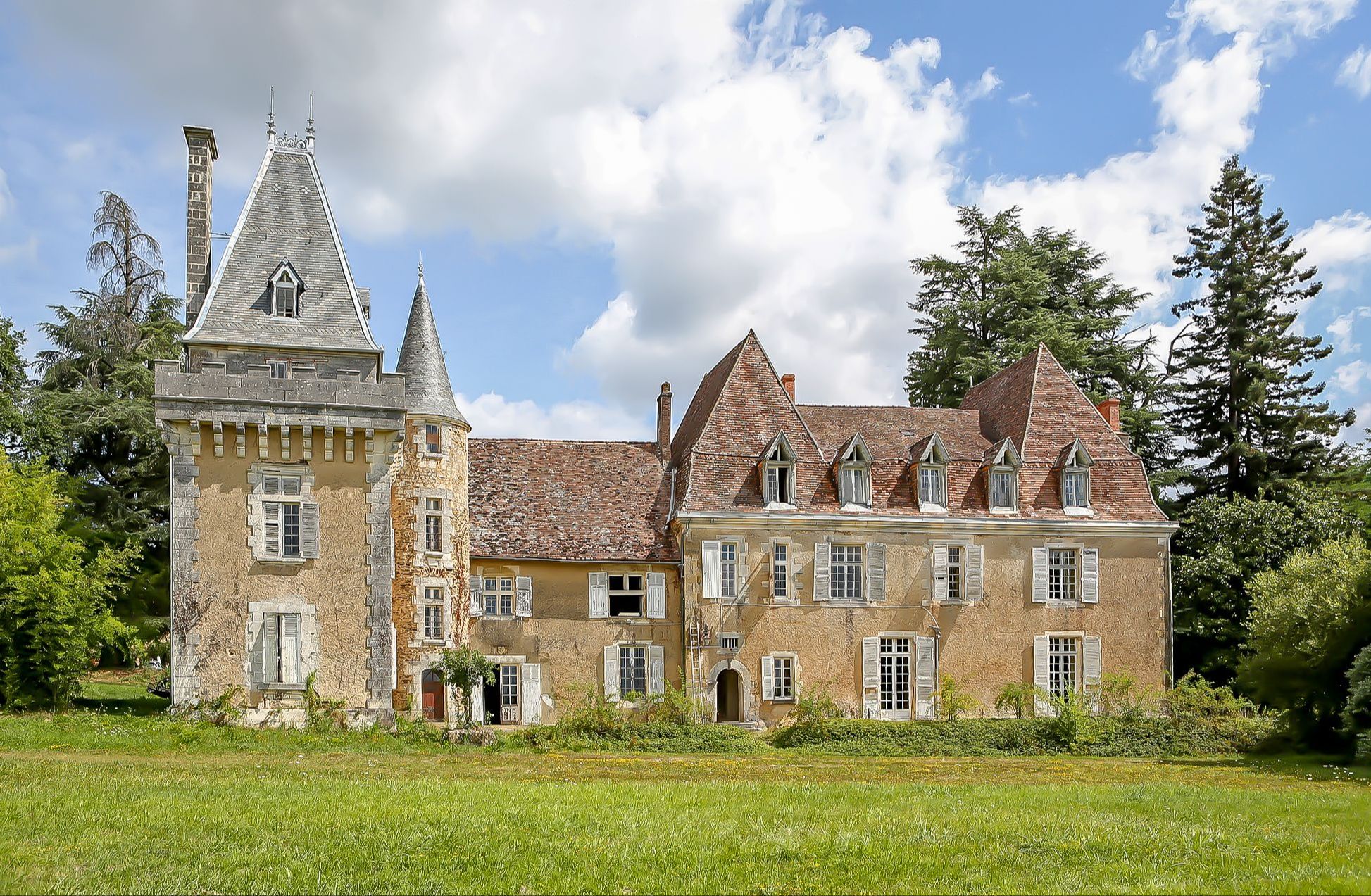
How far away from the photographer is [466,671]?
1008 inches

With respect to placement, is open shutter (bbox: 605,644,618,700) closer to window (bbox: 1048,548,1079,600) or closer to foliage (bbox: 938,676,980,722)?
foliage (bbox: 938,676,980,722)

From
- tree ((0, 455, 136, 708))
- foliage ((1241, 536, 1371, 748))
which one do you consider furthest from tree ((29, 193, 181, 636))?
foliage ((1241, 536, 1371, 748))

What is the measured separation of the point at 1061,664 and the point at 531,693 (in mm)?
14422

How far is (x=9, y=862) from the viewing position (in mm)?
9492

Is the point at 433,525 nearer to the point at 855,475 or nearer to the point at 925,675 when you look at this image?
the point at 855,475

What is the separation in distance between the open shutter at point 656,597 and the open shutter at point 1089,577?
11.6 metres

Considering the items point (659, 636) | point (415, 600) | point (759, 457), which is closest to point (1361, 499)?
point (759, 457)

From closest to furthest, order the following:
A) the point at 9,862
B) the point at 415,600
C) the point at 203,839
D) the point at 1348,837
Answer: the point at 9,862, the point at 203,839, the point at 1348,837, the point at 415,600

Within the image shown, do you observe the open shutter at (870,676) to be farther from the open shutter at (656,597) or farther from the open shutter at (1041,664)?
the open shutter at (656,597)

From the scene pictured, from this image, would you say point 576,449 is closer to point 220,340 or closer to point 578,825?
point 220,340

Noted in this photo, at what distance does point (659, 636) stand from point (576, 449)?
645cm

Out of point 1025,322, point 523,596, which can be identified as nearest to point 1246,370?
point 1025,322

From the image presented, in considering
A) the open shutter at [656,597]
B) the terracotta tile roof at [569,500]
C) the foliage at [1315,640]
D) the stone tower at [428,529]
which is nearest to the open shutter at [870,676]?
the open shutter at [656,597]

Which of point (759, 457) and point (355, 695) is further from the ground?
point (759, 457)
